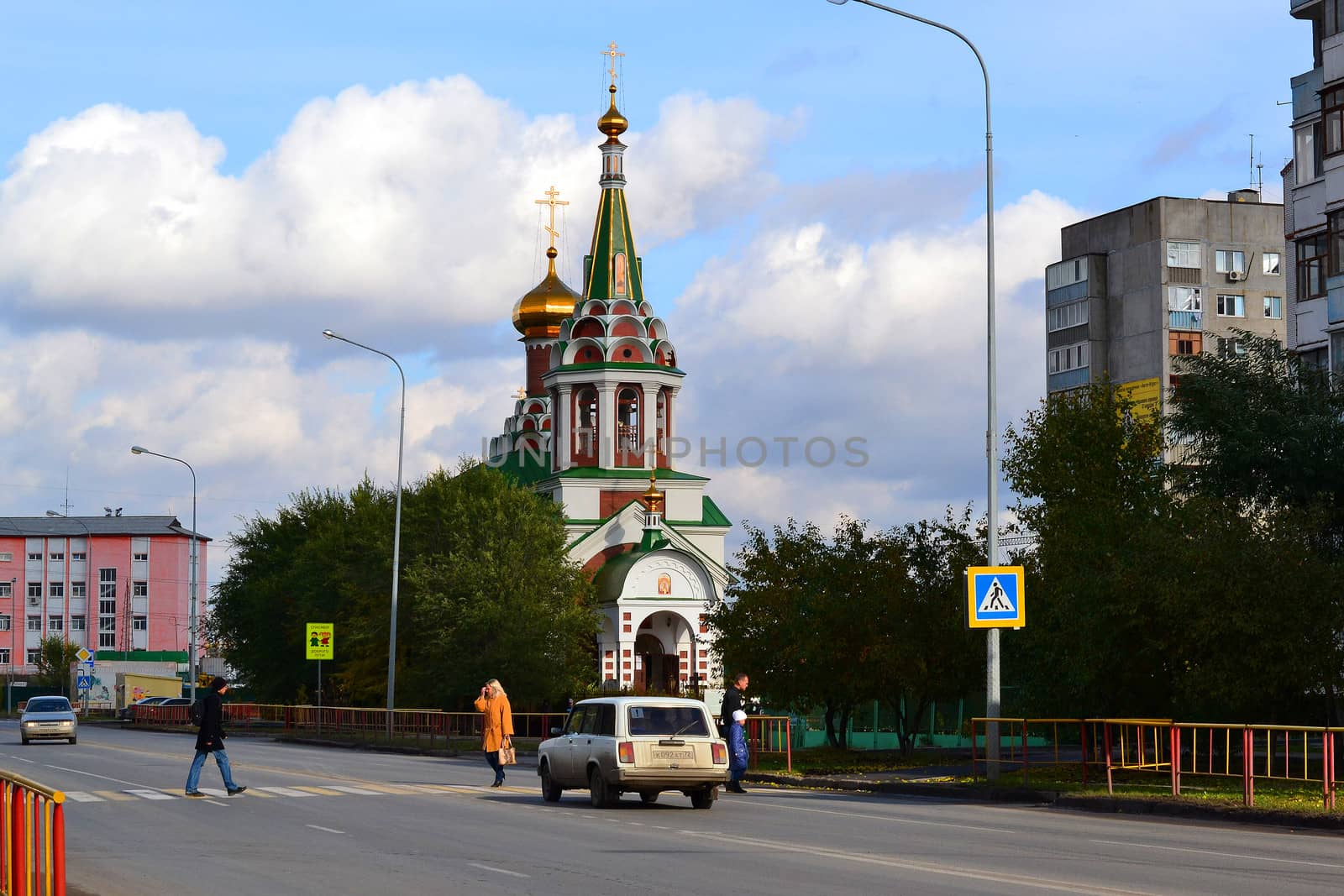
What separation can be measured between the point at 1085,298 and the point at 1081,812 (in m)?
64.9

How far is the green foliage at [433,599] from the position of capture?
189 ft

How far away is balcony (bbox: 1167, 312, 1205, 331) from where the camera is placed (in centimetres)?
8225

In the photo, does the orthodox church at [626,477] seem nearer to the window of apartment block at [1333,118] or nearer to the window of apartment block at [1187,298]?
the window of apartment block at [1187,298]

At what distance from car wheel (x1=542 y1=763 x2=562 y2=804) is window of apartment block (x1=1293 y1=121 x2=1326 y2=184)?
25622mm

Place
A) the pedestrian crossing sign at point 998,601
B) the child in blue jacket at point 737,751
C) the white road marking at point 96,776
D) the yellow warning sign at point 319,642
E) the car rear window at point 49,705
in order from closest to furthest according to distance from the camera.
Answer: the pedestrian crossing sign at point 998,601, the child in blue jacket at point 737,751, the white road marking at point 96,776, the car rear window at point 49,705, the yellow warning sign at point 319,642

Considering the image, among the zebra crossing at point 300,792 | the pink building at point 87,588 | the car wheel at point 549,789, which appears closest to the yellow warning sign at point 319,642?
the zebra crossing at point 300,792

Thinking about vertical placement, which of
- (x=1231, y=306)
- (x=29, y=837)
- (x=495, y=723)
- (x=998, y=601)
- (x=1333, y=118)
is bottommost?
(x=495, y=723)

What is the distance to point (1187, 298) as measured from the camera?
3241 inches

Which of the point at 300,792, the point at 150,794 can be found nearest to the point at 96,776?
the point at 150,794

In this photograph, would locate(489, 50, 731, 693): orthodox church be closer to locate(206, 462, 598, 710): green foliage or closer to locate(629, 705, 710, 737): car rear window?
locate(206, 462, 598, 710): green foliage

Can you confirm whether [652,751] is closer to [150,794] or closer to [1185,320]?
[150,794]

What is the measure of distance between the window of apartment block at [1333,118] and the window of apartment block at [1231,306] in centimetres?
4577

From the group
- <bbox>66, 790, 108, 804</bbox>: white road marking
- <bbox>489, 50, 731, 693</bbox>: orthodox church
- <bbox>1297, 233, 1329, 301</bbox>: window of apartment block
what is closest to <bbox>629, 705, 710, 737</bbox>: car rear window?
<bbox>66, 790, 108, 804</bbox>: white road marking

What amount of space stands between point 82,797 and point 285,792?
9.14 feet
